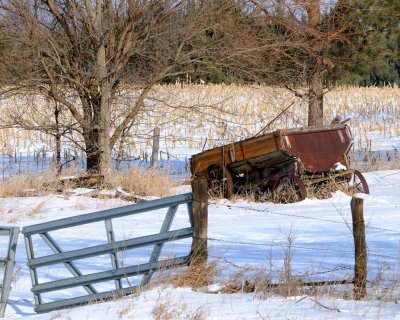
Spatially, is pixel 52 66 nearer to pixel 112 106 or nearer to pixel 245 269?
pixel 112 106

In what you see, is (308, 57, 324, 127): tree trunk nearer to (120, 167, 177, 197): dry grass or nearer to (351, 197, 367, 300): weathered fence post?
(120, 167, 177, 197): dry grass

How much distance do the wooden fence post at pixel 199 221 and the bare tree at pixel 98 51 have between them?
29.8ft

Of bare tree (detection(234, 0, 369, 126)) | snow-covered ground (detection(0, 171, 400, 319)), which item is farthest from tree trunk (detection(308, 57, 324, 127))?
snow-covered ground (detection(0, 171, 400, 319))

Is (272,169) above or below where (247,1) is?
below

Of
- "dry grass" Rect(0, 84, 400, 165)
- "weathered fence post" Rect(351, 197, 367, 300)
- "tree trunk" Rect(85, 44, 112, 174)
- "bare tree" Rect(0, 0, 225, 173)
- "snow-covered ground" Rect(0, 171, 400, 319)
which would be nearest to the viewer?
"snow-covered ground" Rect(0, 171, 400, 319)

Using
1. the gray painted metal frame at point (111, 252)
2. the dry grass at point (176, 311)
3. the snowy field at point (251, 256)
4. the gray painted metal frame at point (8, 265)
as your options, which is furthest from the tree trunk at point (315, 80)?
the dry grass at point (176, 311)

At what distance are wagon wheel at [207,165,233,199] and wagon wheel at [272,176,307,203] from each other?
0.88 m

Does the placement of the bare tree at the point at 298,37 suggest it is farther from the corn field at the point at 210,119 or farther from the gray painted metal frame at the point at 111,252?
the gray painted metal frame at the point at 111,252

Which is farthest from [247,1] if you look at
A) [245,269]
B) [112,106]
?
[245,269]

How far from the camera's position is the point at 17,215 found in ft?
41.5

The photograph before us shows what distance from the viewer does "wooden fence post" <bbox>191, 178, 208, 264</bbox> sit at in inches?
285

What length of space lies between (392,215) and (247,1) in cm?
718

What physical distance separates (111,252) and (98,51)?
30.6 feet

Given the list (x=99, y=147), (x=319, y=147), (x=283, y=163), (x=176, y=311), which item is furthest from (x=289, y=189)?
(x=176, y=311)
